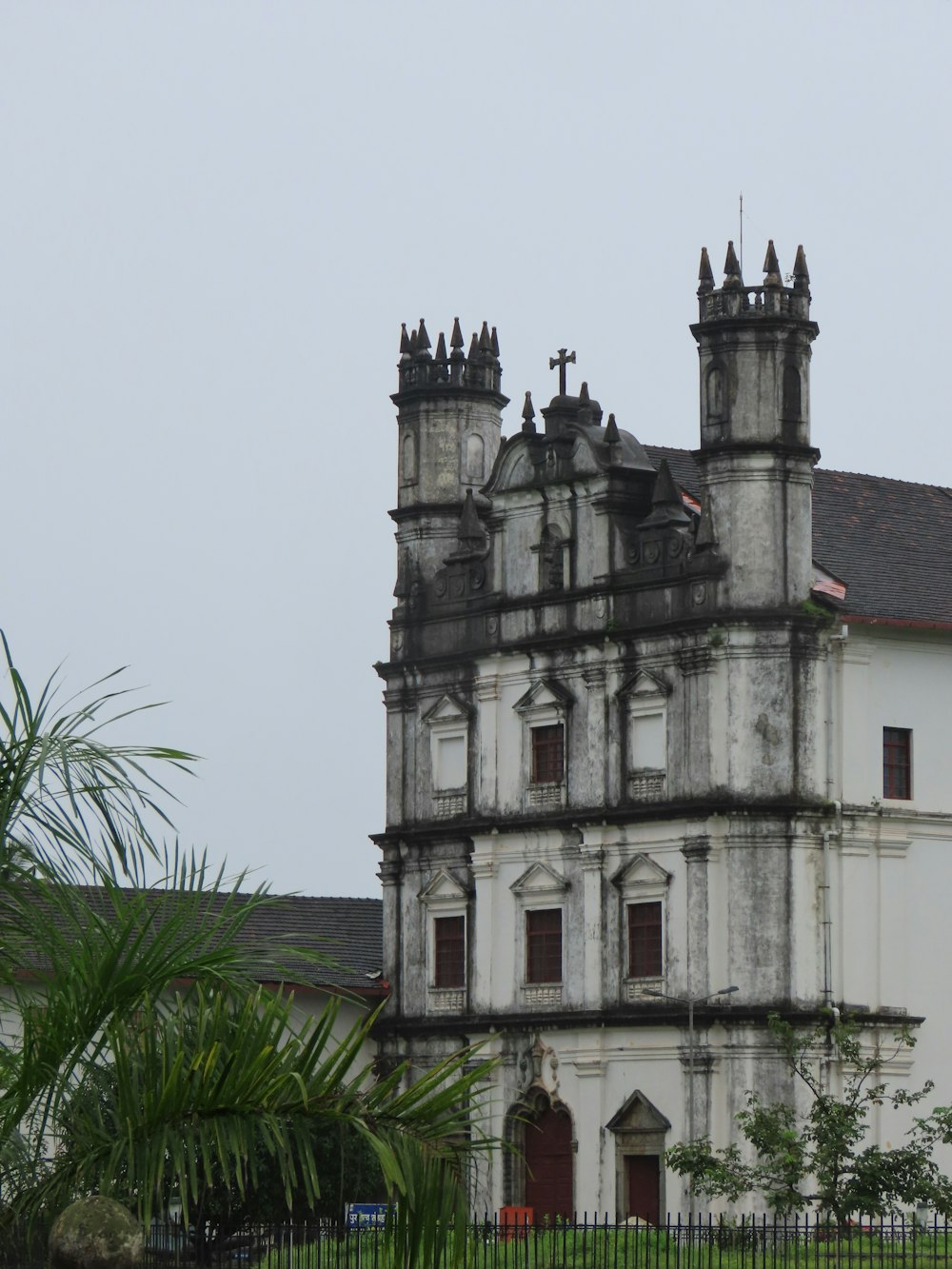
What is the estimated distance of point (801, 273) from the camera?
154 feet

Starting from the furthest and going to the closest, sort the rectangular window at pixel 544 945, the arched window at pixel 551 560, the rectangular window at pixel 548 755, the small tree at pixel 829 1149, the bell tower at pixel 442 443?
the bell tower at pixel 442 443
the arched window at pixel 551 560
the rectangular window at pixel 548 755
the rectangular window at pixel 544 945
the small tree at pixel 829 1149

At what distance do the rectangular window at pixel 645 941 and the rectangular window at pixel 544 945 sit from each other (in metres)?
1.92

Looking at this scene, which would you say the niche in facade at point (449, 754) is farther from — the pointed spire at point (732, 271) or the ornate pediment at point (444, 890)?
the pointed spire at point (732, 271)

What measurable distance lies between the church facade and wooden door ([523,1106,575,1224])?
7 centimetres

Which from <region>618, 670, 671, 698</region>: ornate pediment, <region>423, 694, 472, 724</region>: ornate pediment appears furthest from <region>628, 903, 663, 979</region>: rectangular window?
<region>423, 694, 472, 724</region>: ornate pediment

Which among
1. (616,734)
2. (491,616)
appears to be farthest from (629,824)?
(491,616)

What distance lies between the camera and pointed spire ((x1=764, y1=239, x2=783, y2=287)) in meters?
46.6

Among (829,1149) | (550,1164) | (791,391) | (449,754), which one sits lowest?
(550,1164)

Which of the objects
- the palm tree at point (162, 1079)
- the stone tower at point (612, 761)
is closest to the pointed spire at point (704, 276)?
the stone tower at point (612, 761)

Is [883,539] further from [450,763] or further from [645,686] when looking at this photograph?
[450,763]

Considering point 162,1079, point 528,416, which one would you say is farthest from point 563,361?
point 162,1079

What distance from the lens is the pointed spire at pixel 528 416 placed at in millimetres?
50969

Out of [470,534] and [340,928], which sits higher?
[470,534]

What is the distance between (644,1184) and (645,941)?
4423mm
